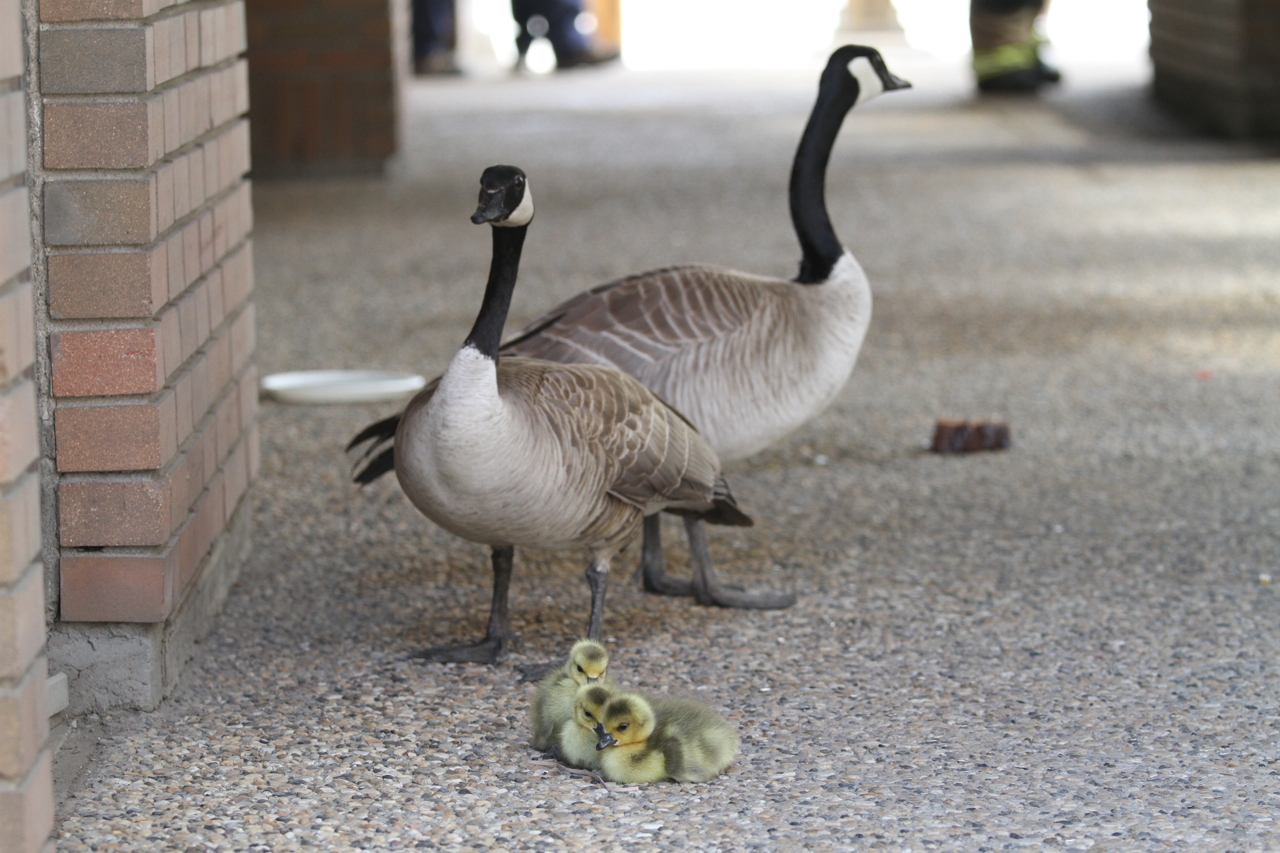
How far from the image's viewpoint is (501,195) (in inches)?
124

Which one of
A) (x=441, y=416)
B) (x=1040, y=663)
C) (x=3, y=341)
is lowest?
(x=1040, y=663)

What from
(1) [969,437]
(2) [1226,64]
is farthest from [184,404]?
(2) [1226,64]

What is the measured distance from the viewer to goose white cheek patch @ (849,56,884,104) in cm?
454

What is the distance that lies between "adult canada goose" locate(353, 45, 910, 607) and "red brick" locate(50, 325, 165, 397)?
2.40 ft

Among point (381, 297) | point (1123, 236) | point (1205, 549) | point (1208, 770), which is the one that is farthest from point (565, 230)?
point (1208, 770)

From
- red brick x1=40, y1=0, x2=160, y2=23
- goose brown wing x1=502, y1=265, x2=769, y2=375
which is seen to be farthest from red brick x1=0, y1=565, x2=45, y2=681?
goose brown wing x1=502, y1=265, x2=769, y2=375

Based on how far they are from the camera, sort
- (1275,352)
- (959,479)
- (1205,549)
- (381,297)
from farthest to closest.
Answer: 1. (381,297)
2. (1275,352)
3. (959,479)
4. (1205,549)

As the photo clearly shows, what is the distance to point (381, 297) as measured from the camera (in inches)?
305

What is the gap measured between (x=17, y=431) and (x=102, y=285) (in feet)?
3.05

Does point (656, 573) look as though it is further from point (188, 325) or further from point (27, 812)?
point (27, 812)

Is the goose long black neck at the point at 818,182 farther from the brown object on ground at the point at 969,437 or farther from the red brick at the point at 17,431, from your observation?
the red brick at the point at 17,431

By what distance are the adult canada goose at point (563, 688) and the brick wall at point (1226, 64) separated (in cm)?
1045

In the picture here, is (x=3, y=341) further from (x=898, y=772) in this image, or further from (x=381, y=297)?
(x=381, y=297)

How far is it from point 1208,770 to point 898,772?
57 cm
